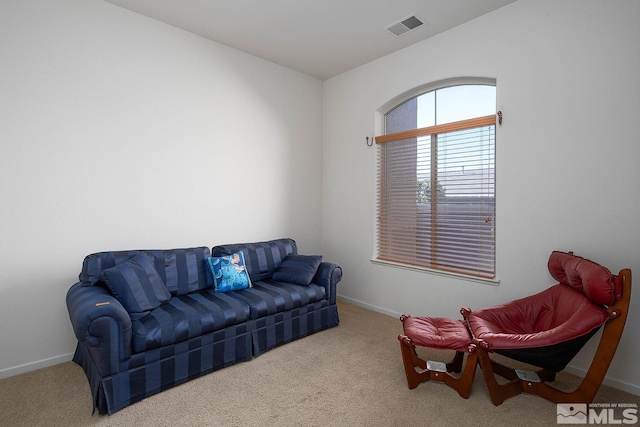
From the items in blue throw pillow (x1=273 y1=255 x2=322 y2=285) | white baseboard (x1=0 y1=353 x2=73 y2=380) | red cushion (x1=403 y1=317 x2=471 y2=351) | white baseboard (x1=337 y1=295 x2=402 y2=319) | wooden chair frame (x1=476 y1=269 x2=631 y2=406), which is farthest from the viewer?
white baseboard (x1=337 y1=295 x2=402 y2=319)

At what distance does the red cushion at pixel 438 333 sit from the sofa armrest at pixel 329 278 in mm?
1068

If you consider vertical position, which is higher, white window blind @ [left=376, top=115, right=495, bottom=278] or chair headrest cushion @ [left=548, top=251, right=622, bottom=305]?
white window blind @ [left=376, top=115, right=495, bottom=278]

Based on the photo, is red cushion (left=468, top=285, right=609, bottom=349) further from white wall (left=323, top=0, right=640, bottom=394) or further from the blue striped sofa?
the blue striped sofa

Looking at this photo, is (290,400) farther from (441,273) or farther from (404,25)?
(404,25)

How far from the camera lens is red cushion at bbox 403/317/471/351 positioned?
2258mm

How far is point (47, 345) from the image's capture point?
9.04ft

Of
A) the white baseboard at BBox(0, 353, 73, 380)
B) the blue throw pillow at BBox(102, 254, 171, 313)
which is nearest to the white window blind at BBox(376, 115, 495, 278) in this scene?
the blue throw pillow at BBox(102, 254, 171, 313)

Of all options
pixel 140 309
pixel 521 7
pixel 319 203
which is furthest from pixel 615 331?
pixel 319 203

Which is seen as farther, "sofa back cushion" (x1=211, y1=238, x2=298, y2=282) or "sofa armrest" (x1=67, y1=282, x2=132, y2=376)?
"sofa back cushion" (x1=211, y1=238, x2=298, y2=282)

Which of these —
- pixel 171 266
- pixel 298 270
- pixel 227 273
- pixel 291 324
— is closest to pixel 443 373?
pixel 291 324

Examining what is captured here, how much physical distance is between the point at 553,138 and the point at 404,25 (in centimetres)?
171

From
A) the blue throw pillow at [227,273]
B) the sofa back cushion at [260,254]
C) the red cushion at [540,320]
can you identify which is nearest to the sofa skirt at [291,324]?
the blue throw pillow at [227,273]

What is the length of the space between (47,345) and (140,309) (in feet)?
3.37

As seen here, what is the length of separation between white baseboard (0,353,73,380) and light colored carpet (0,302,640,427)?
0.05 m
